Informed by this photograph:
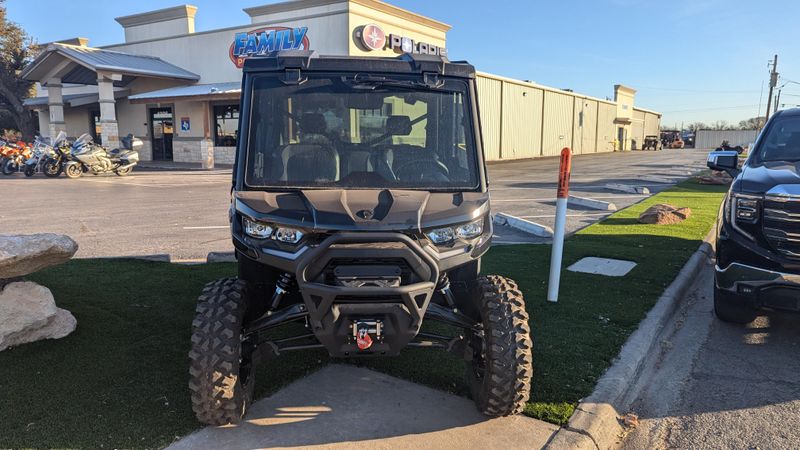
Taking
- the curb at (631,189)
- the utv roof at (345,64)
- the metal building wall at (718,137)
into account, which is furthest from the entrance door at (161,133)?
the metal building wall at (718,137)

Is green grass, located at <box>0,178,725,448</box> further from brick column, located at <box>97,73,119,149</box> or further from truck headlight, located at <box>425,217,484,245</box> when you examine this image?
brick column, located at <box>97,73,119,149</box>

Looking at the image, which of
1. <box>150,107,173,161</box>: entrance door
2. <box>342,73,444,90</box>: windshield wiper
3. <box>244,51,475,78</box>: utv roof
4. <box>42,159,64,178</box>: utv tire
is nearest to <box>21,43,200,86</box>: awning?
<box>150,107,173,161</box>: entrance door

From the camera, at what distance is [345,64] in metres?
3.67

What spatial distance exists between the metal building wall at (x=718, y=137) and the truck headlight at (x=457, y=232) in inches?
3429

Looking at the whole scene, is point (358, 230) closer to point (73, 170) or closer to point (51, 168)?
point (73, 170)

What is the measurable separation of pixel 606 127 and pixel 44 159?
190ft

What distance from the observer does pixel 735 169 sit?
20.0ft

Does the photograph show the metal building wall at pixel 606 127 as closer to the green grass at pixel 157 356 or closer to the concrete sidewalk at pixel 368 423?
the green grass at pixel 157 356

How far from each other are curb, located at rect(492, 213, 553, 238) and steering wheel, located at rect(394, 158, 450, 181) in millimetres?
6348

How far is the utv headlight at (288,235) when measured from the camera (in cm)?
316

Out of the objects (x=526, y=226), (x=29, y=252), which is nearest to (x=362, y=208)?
(x=29, y=252)

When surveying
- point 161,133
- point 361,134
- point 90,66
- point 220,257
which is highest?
point 90,66

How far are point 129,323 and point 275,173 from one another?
262 centimetres

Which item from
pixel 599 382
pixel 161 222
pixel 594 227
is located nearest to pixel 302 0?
pixel 161 222
